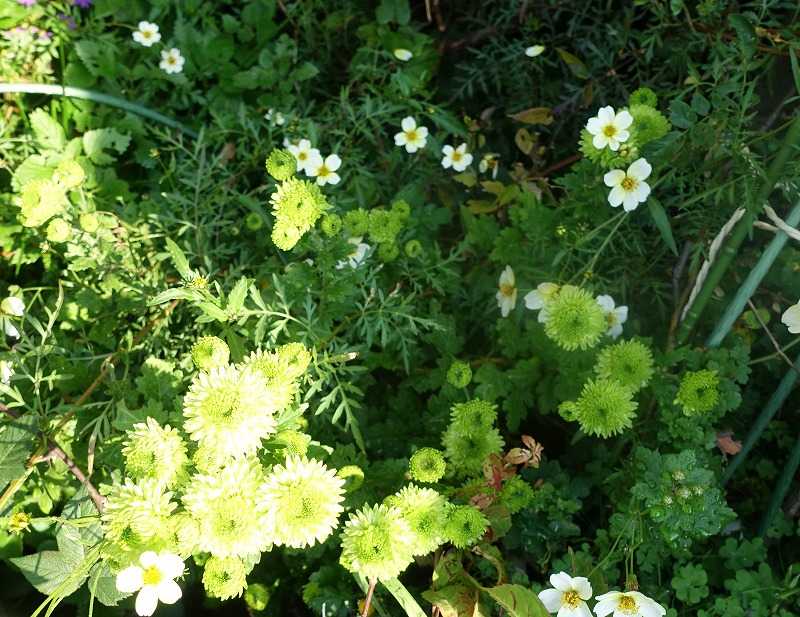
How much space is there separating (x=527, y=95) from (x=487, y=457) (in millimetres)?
1166

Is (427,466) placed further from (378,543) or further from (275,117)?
(275,117)

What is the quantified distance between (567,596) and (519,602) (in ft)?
0.34

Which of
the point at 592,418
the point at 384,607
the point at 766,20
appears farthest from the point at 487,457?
the point at 766,20

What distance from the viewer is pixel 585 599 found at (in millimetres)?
1315

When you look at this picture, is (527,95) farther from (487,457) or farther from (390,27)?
(487,457)

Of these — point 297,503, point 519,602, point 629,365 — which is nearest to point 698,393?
point 629,365

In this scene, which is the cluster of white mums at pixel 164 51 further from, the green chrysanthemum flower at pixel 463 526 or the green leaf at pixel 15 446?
the green chrysanthemum flower at pixel 463 526

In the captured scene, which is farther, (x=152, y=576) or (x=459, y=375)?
(x=459, y=375)

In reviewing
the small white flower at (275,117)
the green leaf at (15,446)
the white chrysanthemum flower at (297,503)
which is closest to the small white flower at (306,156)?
the small white flower at (275,117)

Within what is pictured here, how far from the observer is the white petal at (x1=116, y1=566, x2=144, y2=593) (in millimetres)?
1106

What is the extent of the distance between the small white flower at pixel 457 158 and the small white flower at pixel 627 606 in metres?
1.13

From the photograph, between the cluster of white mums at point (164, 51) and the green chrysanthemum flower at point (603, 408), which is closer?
the green chrysanthemum flower at point (603, 408)

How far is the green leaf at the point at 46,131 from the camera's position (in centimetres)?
208

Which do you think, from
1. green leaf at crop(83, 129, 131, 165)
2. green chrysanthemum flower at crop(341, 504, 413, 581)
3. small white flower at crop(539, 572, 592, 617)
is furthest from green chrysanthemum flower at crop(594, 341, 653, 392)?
green leaf at crop(83, 129, 131, 165)
